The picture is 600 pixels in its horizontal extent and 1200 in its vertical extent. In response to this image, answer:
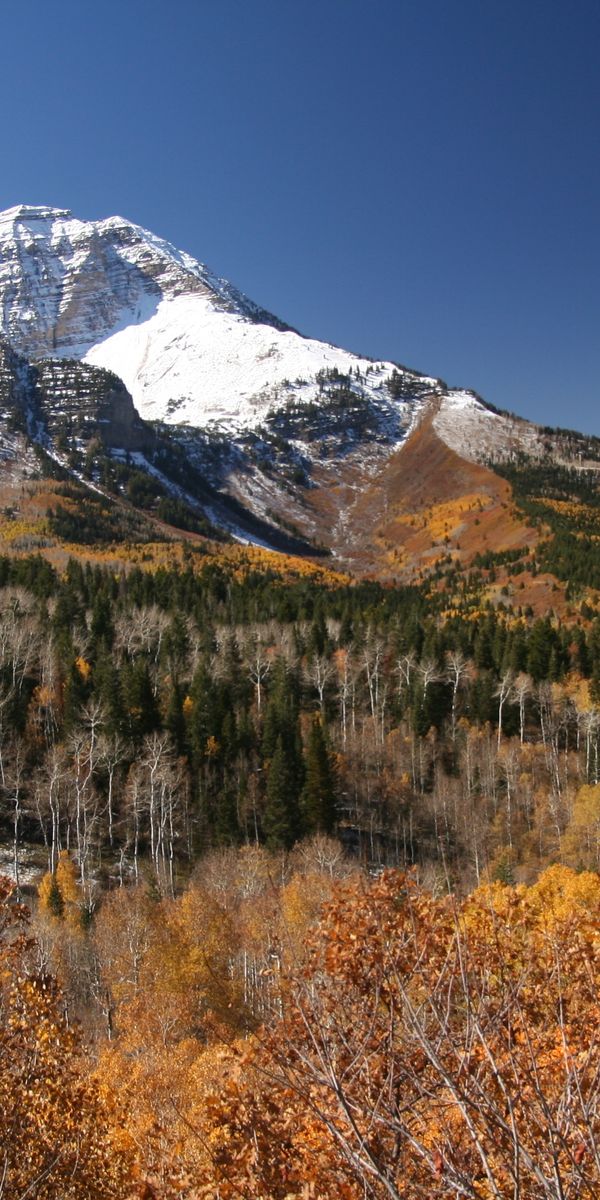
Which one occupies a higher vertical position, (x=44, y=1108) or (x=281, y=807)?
(x=44, y=1108)

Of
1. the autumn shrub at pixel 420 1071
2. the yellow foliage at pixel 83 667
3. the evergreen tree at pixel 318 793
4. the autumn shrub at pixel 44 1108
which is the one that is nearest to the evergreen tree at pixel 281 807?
the evergreen tree at pixel 318 793

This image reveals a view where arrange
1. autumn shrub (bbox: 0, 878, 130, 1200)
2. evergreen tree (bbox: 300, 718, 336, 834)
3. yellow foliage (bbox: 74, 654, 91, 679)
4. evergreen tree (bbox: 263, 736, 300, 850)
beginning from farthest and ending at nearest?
1. yellow foliage (bbox: 74, 654, 91, 679)
2. evergreen tree (bbox: 300, 718, 336, 834)
3. evergreen tree (bbox: 263, 736, 300, 850)
4. autumn shrub (bbox: 0, 878, 130, 1200)

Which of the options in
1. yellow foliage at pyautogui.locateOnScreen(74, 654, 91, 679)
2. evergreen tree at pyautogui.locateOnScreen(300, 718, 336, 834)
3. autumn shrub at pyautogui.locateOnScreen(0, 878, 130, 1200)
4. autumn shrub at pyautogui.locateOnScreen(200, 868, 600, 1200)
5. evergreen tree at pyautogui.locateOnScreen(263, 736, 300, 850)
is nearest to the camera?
autumn shrub at pyautogui.locateOnScreen(200, 868, 600, 1200)

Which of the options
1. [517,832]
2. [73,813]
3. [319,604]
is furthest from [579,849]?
[319,604]

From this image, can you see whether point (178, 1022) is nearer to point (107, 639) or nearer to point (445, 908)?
point (445, 908)

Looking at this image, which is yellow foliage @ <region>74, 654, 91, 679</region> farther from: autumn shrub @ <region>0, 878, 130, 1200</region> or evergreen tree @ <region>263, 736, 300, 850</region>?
autumn shrub @ <region>0, 878, 130, 1200</region>

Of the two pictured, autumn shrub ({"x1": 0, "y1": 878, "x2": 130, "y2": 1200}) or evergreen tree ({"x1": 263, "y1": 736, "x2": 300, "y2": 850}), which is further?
evergreen tree ({"x1": 263, "y1": 736, "x2": 300, "y2": 850})

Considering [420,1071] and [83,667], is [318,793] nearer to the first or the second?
[83,667]

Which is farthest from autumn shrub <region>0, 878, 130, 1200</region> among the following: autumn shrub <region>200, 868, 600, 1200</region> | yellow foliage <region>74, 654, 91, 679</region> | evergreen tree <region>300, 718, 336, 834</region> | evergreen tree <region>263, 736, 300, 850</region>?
yellow foliage <region>74, 654, 91, 679</region>

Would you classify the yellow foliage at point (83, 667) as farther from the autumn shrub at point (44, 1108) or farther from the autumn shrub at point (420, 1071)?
the autumn shrub at point (420, 1071)

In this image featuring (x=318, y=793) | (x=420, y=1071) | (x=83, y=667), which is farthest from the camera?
(x=83, y=667)

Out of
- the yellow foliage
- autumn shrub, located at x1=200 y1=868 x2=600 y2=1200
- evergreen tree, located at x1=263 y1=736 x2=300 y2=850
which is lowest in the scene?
evergreen tree, located at x1=263 y1=736 x2=300 y2=850

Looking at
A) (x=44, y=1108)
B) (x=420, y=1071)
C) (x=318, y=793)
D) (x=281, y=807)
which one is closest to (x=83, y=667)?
(x=281, y=807)

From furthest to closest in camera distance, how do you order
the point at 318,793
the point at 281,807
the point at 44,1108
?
the point at 318,793, the point at 281,807, the point at 44,1108
